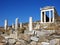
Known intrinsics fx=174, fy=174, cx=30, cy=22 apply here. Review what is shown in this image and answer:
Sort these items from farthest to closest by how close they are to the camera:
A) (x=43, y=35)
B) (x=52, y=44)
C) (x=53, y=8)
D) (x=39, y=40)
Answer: (x=53, y=8), (x=43, y=35), (x=39, y=40), (x=52, y=44)

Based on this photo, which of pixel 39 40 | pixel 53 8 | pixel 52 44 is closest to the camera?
pixel 52 44

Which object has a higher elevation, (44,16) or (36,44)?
(44,16)

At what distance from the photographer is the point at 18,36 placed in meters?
32.8

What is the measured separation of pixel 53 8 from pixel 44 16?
4.77 meters

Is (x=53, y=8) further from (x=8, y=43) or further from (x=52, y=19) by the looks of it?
(x=8, y=43)

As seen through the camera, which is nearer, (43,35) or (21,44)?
(21,44)

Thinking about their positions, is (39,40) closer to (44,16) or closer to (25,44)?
(25,44)

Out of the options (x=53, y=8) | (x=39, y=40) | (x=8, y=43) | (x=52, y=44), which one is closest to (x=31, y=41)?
(x=39, y=40)

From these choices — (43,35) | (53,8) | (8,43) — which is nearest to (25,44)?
(8,43)

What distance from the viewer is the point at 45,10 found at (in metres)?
58.2

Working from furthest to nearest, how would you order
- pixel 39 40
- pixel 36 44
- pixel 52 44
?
pixel 39 40, pixel 36 44, pixel 52 44

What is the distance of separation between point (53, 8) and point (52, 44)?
3504 cm

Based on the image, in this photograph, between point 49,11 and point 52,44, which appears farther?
point 49,11

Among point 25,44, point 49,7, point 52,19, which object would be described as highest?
point 49,7
